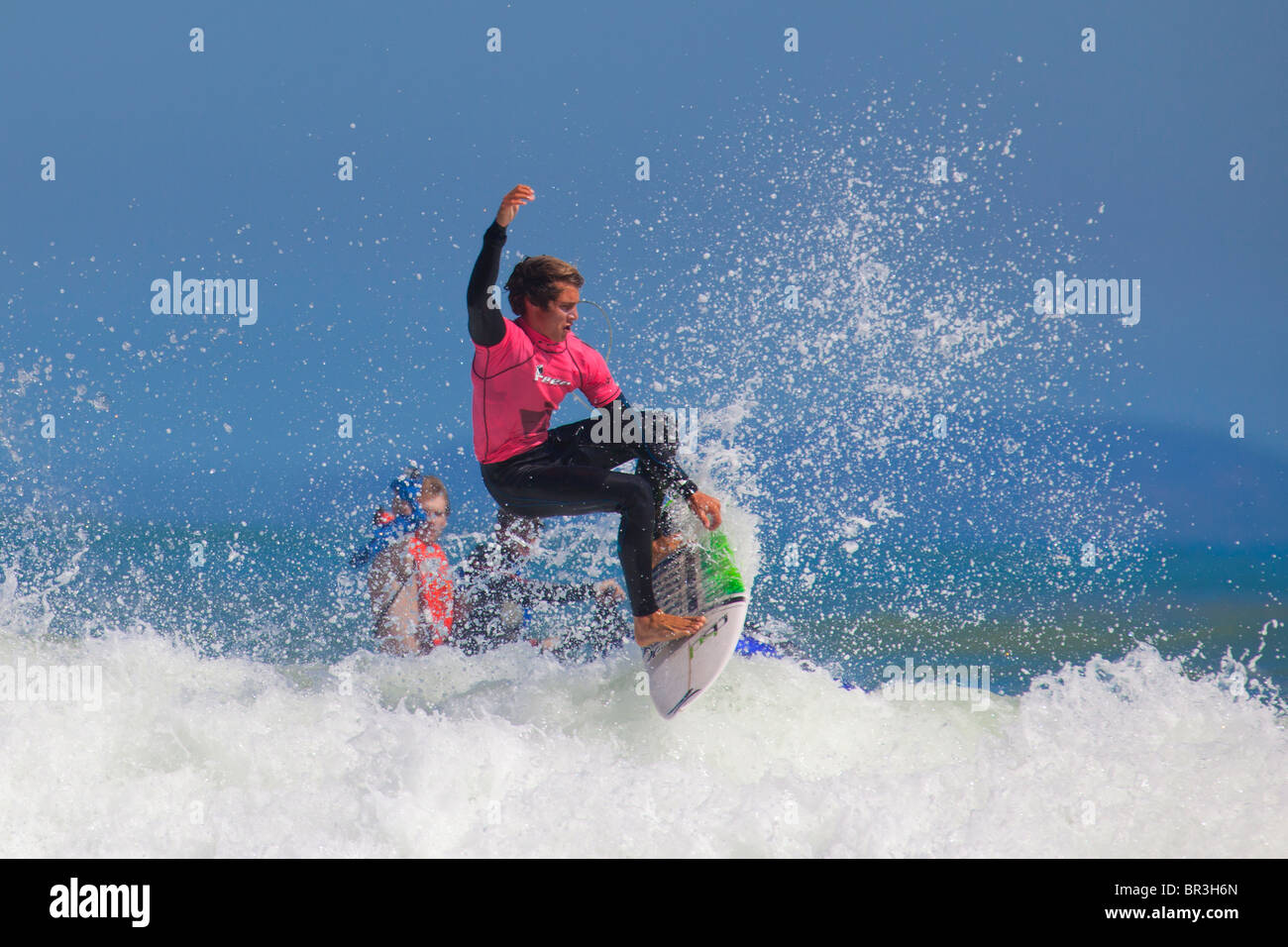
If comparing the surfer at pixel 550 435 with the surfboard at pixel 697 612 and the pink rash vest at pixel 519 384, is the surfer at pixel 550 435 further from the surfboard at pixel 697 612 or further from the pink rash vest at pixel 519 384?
the surfboard at pixel 697 612

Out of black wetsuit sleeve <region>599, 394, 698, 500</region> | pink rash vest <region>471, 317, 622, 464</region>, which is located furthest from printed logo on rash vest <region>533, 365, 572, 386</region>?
black wetsuit sleeve <region>599, 394, 698, 500</region>

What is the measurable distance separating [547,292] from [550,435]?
2.66 ft

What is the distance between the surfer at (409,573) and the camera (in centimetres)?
633

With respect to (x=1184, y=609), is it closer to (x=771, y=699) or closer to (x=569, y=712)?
(x=771, y=699)

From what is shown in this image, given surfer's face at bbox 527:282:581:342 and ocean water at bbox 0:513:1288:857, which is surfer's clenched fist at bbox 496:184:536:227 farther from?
ocean water at bbox 0:513:1288:857

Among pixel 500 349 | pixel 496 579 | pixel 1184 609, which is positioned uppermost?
pixel 500 349

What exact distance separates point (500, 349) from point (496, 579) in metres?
2.06

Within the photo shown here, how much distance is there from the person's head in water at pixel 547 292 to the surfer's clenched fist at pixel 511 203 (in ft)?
1.70

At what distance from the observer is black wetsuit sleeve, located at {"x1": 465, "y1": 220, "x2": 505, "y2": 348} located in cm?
462

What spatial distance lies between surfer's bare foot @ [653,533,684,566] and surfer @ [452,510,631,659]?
0.78 metres

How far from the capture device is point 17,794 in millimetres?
4566

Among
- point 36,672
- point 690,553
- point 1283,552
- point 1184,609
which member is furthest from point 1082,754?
point 1283,552

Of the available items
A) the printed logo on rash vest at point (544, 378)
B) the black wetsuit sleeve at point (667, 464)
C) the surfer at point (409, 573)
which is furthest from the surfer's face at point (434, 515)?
the printed logo on rash vest at point (544, 378)

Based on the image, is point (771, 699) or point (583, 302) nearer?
point (583, 302)
